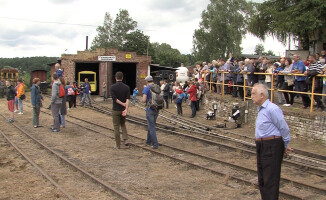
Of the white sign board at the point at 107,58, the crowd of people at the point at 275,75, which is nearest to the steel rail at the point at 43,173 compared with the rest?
the crowd of people at the point at 275,75

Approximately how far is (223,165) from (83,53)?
23639mm

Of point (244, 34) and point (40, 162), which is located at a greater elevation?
point (244, 34)

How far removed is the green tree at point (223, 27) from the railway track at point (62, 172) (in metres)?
43.0

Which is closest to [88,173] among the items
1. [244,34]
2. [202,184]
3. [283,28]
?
[202,184]

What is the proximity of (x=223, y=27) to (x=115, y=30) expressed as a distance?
26250 millimetres

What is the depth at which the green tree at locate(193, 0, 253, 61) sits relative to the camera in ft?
164

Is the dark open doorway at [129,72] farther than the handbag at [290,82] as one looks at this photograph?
Yes

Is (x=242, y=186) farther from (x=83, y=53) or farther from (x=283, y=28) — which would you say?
(x=83, y=53)

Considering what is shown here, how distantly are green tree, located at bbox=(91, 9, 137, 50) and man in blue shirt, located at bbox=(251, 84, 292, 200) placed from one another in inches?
2572

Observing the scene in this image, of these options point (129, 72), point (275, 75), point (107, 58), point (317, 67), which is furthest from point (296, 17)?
point (129, 72)

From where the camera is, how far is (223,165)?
25.7 feet

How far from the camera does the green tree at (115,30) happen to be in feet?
226

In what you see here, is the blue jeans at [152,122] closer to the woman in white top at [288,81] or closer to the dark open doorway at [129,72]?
the woman in white top at [288,81]

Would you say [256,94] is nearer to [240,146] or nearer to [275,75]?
[240,146]
